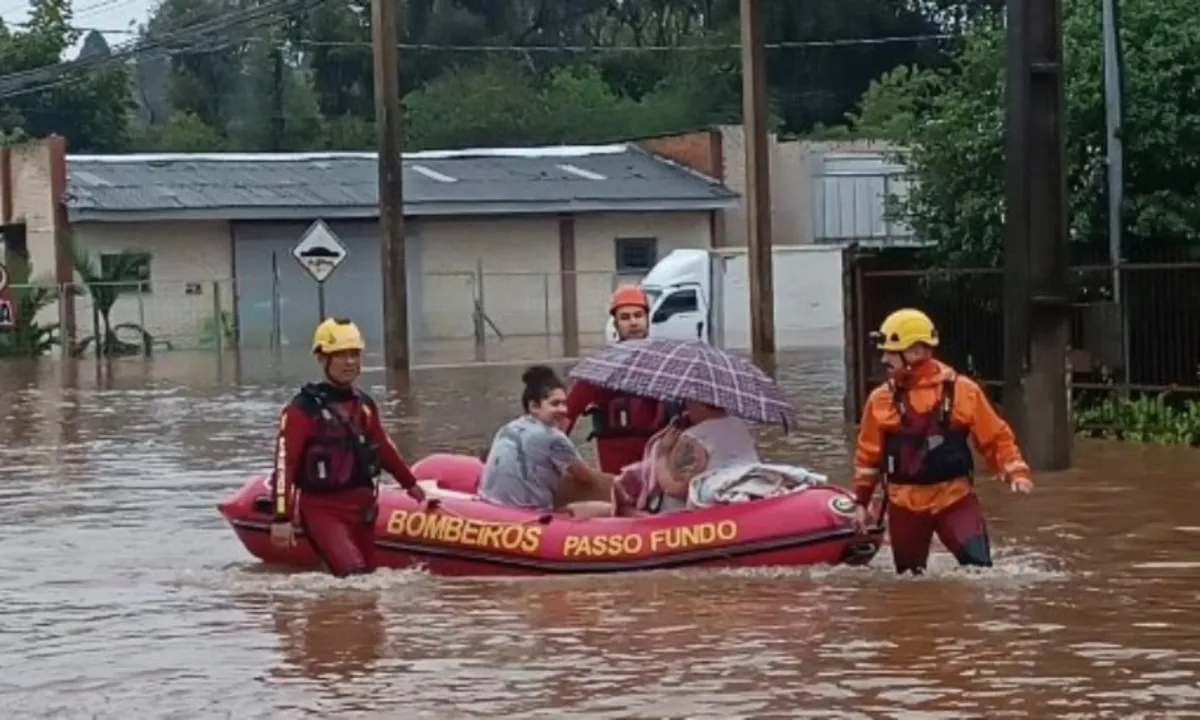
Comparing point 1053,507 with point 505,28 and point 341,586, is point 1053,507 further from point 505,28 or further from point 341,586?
point 505,28

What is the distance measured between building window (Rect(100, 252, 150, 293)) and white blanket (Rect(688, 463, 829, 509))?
131 ft

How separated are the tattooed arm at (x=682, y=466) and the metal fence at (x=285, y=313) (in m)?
34.8

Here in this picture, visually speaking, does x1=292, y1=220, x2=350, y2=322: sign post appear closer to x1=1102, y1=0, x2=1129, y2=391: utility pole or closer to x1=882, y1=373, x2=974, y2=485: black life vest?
x1=1102, y1=0, x2=1129, y2=391: utility pole

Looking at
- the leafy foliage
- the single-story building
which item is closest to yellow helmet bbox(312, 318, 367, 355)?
the single-story building

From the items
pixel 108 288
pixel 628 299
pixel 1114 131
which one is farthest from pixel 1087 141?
pixel 108 288

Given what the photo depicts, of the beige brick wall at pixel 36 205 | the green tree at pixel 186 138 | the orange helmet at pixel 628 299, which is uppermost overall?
the green tree at pixel 186 138

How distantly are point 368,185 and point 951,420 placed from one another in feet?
148

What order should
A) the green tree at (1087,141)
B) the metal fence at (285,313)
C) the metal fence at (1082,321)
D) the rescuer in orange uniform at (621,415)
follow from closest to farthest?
the rescuer in orange uniform at (621,415)
the metal fence at (1082,321)
the green tree at (1087,141)
the metal fence at (285,313)

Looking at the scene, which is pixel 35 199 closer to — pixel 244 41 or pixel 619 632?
pixel 244 41

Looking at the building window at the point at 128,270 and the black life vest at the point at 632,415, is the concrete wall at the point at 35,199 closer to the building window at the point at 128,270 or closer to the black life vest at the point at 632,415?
the building window at the point at 128,270

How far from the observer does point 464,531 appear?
13.0 metres

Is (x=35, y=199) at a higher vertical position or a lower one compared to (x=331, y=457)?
higher

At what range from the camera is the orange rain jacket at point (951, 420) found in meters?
A: 11.8

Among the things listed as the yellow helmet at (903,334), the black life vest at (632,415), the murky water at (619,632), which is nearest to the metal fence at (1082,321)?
the murky water at (619,632)
